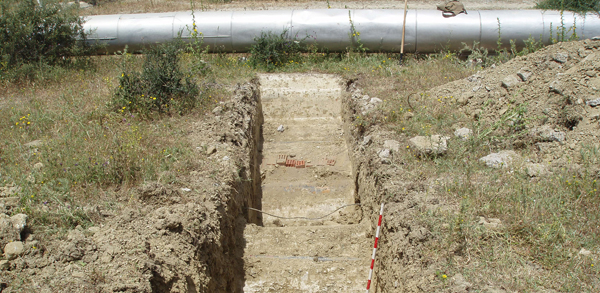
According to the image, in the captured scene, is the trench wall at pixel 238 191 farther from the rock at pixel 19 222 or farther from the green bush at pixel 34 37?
the green bush at pixel 34 37

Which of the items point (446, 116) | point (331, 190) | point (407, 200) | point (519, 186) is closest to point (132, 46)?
point (331, 190)

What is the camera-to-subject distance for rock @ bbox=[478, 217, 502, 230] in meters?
4.03

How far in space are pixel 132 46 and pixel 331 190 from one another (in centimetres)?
604

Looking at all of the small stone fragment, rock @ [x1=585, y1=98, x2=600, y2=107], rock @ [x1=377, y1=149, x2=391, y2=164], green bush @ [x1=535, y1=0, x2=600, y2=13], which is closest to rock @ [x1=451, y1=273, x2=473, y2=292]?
rock @ [x1=377, y1=149, x2=391, y2=164]

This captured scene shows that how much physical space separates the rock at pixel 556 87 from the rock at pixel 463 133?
126 centimetres

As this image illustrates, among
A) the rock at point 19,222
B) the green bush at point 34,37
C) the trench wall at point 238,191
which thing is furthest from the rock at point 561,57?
the green bush at point 34,37

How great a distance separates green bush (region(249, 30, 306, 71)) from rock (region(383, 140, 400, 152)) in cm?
423

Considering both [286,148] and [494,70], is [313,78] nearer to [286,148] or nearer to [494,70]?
[286,148]

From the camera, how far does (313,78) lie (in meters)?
9.05

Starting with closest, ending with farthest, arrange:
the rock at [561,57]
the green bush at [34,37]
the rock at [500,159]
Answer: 1. the rock at [500,159]
2. the rock at [561,57]
3. the green bush at [34,37]

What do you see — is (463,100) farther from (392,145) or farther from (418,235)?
(418,235)

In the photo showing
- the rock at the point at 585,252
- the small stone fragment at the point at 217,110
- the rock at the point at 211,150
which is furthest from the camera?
the small stone fragment at the point at 217,110

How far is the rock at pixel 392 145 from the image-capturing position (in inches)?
225

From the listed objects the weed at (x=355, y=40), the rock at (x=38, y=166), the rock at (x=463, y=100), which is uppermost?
the weed at (x=355, y=40)
